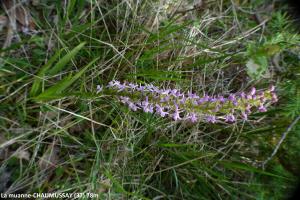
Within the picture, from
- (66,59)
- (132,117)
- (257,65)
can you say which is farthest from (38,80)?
(257,65)

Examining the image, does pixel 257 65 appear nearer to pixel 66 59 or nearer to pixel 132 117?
pixel 132 117

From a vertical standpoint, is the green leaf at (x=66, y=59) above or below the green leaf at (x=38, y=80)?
above

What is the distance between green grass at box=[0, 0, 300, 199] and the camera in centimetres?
241

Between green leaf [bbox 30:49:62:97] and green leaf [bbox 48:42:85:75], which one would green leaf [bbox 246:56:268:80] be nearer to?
green leaf [bbox 48:42:85:75]

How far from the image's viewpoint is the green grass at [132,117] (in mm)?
2412

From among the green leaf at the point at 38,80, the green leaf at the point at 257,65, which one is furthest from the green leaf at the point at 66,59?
the green leaf at the point at 257,65

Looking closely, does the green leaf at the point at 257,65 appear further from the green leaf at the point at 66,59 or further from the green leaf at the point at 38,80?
the green leaf at the point at 38,80

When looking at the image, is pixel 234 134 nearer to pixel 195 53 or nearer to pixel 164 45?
pixel 195 53

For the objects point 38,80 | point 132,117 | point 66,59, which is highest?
point 66,59

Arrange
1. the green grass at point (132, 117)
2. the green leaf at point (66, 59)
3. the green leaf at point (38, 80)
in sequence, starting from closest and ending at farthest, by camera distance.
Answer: the green leaf at point (66, 59)
the green leaf at point (38, 80)
the green grass at point (132, 117)

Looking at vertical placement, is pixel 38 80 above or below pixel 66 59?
below

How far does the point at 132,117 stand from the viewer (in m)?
2.64

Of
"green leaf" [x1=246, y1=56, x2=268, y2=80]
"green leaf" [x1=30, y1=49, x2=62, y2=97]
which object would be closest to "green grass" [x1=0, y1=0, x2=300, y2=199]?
"green leaf" [x1=30, y1=49, x2=62, y2=97]

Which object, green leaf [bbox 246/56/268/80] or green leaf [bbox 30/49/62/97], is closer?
green leaf [bbox 246/56/268/80]
